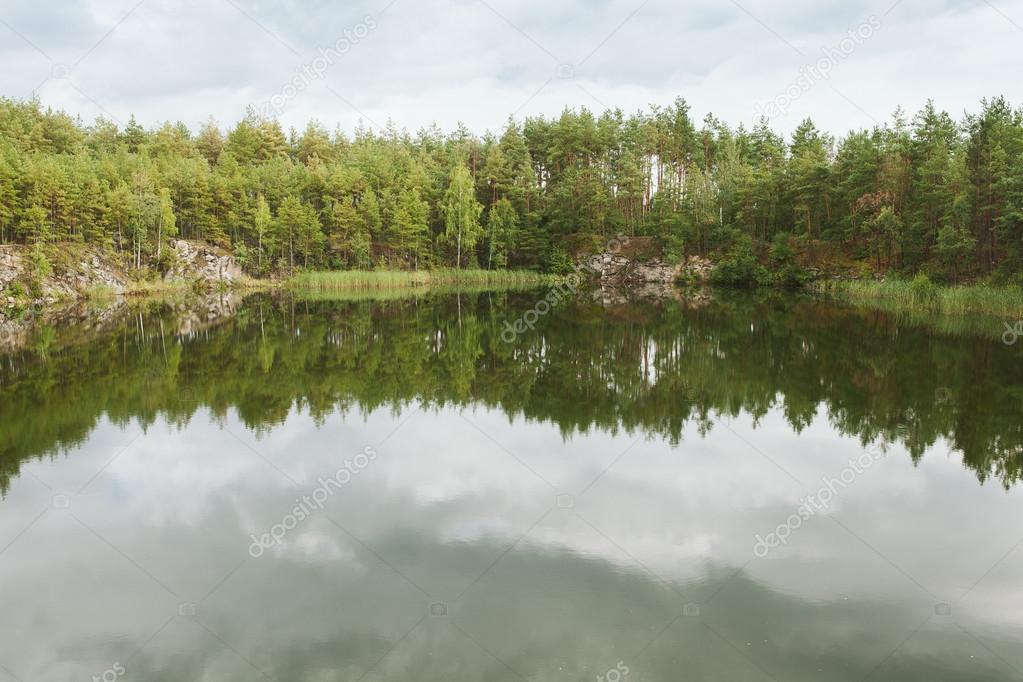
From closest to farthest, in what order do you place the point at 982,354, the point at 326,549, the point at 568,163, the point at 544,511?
the point at 326,549 < the point at 544,511 < the point at 982,354 < the point at 568,163

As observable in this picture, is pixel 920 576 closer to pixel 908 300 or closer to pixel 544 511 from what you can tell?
pixel 544 511

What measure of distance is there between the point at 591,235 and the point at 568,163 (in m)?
9.46

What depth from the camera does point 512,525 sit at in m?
7.57

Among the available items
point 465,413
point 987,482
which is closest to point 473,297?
point 465,413

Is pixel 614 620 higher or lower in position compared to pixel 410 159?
lower

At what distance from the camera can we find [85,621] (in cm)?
579
